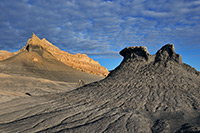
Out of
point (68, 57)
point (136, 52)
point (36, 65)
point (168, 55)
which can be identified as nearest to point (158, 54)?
point (168, 55)

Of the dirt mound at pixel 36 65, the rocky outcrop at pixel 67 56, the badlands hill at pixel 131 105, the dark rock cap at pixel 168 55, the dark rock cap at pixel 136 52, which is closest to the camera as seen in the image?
the badlands hill at pixel 131 105

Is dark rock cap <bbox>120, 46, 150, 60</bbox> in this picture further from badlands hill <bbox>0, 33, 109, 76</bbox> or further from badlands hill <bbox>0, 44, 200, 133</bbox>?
badlands hill <bbox>0, 33, 109, 76</bbox>

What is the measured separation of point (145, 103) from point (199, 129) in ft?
9.24

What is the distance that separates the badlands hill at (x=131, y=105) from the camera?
16.4 ft

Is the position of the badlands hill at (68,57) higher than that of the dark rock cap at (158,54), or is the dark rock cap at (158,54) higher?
the badlands hill at (68,57)

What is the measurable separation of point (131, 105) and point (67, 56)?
156 ft

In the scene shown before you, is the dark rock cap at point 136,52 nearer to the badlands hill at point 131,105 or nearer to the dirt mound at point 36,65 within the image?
the badlands hill at point 131,105

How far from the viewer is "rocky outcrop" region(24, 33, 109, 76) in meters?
39.6

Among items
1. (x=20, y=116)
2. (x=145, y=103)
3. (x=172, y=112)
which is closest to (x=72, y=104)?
(x=20, y=116)

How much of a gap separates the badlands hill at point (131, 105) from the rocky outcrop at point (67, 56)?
34.0 meters

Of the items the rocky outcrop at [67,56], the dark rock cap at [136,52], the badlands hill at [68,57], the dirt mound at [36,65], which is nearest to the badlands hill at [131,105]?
the dark rock cap at [136,52]

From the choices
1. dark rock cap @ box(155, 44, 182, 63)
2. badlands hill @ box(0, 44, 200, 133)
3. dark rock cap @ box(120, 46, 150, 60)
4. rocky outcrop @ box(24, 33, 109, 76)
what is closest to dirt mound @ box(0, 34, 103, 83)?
rocky outcrop @ box(24, 33, 109, 76)

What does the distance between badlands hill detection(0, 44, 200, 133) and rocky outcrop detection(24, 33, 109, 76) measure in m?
34.0

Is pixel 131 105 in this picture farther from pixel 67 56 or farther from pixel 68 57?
pixel 67 56
